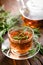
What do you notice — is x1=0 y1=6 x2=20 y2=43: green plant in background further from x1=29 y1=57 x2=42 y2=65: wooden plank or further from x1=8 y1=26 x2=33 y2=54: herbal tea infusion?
x1=29 y1=57 x2=42 y2=65: wooden plank

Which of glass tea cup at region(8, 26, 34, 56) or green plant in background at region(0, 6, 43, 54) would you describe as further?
green plant in background at region(0, 6, 43, 54)

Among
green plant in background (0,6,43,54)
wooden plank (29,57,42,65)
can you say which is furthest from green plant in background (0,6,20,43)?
wooden plank (29,57,42,65)

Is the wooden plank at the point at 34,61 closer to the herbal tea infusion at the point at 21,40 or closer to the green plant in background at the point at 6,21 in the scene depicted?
the herbal tea infusion at the point at 21,40

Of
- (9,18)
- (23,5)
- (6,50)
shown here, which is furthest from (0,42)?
(23,5)

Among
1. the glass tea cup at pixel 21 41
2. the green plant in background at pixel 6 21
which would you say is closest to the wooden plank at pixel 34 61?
the glass tea cup at pixel 21 41

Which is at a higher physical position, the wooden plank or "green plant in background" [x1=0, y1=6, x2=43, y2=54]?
"green plant in background" [x1=0, y1=6, x2=43, y2=54]

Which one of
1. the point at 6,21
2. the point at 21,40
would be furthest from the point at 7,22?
the point at 21,40

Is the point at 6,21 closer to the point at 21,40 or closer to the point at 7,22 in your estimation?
the point at 7,22

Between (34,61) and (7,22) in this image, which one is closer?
(34,61)
